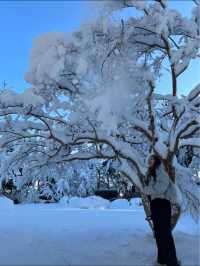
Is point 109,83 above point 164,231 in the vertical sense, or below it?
above

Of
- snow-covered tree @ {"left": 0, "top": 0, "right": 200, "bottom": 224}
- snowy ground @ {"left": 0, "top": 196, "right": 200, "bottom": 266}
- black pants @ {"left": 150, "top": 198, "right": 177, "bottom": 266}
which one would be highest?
snow-covered tree @ {"left": 0, "top": 0, "right": 200, "bottom": 224}

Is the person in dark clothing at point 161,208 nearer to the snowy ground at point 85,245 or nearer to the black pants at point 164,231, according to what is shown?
the black pants at point 164,231

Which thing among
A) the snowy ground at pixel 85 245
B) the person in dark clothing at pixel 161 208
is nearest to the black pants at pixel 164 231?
the person in dark clothing at pixel 161 208

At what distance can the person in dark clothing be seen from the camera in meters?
6.85

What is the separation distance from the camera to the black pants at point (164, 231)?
680cm

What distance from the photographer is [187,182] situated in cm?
940

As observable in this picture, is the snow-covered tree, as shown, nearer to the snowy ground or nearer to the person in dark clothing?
the person in dark clothing

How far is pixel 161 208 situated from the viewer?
695 cm

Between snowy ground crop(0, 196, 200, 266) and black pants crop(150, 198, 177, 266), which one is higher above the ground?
black pants crop(150, 198, 177, 266)

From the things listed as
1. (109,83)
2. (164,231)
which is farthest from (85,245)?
(109,83)

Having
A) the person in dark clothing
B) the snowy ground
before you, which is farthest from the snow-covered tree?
the snowy ground

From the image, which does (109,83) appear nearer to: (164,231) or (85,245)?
(164,231)

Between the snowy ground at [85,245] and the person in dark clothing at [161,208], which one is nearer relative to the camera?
the person in dark clothing at [161,208]

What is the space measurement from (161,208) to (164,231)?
0.36 metres
